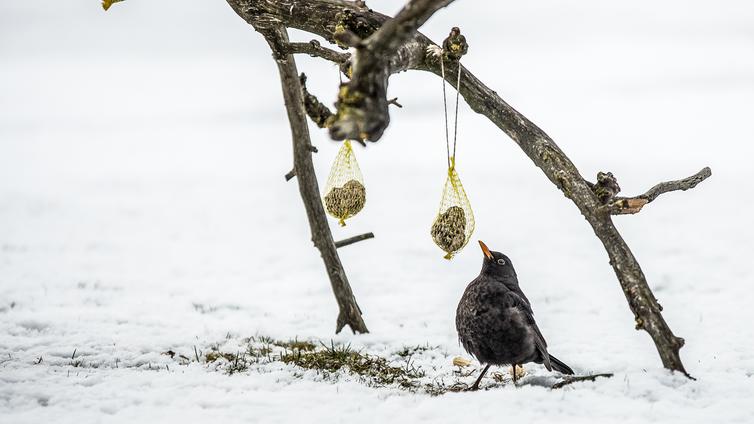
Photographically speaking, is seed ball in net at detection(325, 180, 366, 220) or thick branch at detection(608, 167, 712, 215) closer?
thick branch at detection(608, 167, 712, 215)

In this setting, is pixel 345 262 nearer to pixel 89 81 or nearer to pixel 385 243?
pixel 385 243

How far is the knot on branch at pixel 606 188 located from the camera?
3.79m

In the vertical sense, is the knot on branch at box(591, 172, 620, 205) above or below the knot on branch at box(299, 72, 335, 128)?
below

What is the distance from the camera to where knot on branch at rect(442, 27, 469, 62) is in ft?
12.4

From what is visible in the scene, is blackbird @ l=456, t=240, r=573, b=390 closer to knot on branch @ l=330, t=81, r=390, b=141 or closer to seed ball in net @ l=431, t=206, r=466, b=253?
seed ball in net @ l=431, t=206, r=466, b=253

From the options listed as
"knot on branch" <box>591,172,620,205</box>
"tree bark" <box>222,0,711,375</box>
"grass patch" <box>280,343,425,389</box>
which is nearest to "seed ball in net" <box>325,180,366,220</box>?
"grass patch" <box>280,343,425,389</box>

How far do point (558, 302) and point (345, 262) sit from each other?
297 cm

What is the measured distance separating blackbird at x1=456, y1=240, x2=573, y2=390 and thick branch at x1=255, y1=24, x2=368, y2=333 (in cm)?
155

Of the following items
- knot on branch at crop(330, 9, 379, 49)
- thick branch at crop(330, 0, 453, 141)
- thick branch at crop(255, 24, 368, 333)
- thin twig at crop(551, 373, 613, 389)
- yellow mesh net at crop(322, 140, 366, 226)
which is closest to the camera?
thick branch at crop(330, 0, 453, 141)

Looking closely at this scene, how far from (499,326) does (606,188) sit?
3.27 ft

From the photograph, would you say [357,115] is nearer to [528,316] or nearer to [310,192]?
[528,316]

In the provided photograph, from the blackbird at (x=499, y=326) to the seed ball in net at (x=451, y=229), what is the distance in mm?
197

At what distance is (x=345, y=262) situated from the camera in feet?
30.1

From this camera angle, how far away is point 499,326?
4.26 metres
